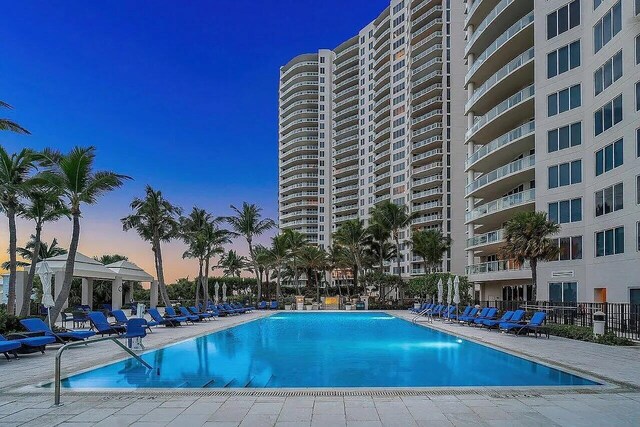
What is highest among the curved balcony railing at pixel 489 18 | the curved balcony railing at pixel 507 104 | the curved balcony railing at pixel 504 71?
the curved balcony railing at pixel 489 18

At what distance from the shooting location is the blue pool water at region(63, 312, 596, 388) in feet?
37.6

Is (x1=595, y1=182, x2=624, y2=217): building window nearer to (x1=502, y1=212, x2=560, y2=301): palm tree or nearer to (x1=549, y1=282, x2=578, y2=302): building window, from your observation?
(x1=502, y1=212, x2=560, y2=301): palm tree

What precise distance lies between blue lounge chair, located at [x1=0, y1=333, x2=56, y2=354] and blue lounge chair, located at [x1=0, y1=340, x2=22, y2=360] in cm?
29

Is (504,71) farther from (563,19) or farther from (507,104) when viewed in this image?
(563,19)

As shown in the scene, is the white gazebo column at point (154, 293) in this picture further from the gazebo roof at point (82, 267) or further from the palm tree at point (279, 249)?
the palm tree at point (279, 249)

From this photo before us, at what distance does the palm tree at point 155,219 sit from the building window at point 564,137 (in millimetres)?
25226

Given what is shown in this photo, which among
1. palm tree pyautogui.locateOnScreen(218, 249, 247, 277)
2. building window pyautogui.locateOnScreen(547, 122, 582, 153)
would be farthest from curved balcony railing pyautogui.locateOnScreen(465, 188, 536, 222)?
palm tree pyautogui.locateOnScreen(218, 249, 247, 277)

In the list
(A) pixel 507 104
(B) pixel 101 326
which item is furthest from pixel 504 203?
(B) pixel 101 326

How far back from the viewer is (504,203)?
37938 mm

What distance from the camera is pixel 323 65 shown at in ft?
384

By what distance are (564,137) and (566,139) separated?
0.20 meters

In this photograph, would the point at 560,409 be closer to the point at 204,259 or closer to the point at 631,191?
the point at 631,191

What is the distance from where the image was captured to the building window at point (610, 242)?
26.4 meters

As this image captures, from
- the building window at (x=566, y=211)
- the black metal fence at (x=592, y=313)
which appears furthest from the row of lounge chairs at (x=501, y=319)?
the building window at (x=566, y=211)
